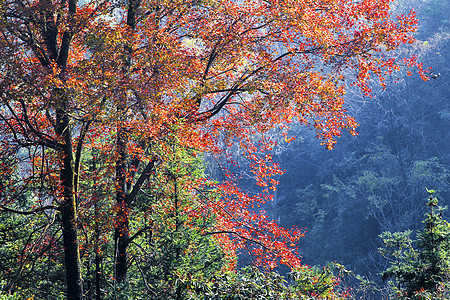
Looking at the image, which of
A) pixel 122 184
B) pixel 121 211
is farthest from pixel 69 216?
pixel 122 184

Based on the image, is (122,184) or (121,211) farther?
(122,184)

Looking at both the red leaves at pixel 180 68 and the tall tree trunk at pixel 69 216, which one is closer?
the red leaves at pixel 180 68

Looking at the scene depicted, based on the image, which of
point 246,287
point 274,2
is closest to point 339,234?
point 274,2

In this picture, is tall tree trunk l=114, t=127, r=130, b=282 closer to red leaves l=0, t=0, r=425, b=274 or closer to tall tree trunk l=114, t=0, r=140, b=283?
tall tree trunk l=114, t=0, r=140, b=283

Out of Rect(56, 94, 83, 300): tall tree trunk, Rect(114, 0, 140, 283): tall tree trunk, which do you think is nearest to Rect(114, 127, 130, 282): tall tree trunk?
Rect(114, 0, 140, 283): tall tree trunk

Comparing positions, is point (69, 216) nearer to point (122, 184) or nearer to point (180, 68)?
point (122, 184)

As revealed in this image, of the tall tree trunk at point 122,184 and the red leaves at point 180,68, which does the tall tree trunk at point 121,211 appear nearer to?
the tall tree trunk at point 122,184

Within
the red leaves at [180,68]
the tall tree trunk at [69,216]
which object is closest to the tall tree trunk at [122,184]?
the red leaves at [180,68]

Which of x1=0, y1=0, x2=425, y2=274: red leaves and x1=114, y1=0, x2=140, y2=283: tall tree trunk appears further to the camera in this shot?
Result: x1=114, y1=0, x2=140, y2=283: tall tree trunk

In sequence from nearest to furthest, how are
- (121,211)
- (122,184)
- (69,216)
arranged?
(69,216)
(121,211)
(122,184)

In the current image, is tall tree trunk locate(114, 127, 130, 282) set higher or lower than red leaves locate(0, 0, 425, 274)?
lower

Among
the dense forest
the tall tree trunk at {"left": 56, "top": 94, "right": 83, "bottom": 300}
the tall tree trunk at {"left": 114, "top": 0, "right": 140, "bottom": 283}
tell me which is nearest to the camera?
the dense forest

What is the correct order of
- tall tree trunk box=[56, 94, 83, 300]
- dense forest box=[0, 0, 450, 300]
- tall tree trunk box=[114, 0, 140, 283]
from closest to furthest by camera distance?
dense forest box=[0, 0, 450, 300]
tall tree trunk box=[56, 94, 83, 300]
tall tree trunk box=[114, 0, 140, 283]

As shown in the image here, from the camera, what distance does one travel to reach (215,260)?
9.82 metres
